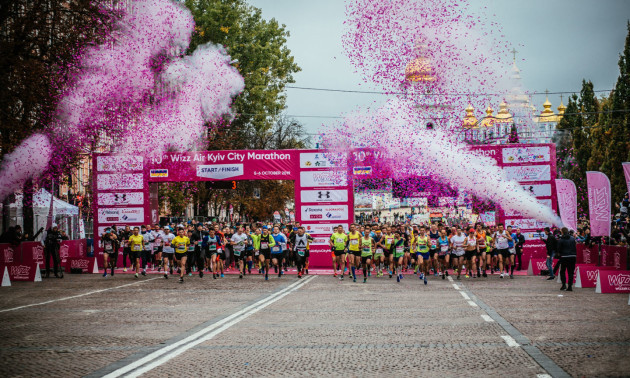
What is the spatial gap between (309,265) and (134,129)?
939 cm

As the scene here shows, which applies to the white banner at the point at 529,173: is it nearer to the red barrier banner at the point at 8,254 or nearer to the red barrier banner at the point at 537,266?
the red barrier banner at the point at 537,266

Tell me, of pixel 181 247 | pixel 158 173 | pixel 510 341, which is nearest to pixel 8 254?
Result: pixel 181 247

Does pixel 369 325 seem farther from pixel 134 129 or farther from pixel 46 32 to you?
pixel 134 129

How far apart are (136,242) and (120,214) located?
624 centimetres

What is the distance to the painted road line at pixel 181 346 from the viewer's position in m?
8.47

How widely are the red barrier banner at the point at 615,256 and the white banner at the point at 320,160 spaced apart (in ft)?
37.8

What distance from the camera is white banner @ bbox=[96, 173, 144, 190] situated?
105ft

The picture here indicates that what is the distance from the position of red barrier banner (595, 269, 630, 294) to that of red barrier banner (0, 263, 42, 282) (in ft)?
58.9

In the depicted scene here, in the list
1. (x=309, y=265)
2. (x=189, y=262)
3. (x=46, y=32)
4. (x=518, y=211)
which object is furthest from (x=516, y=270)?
(x=46, y=32)

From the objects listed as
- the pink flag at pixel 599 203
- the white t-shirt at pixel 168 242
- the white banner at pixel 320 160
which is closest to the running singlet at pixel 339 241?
the white t-shirt at pixel 168 242

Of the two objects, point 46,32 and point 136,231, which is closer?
point 46,32

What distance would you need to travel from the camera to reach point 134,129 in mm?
30875

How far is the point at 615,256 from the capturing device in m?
21.7

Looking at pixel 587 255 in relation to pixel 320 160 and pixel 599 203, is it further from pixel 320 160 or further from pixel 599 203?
pixel 320 160
